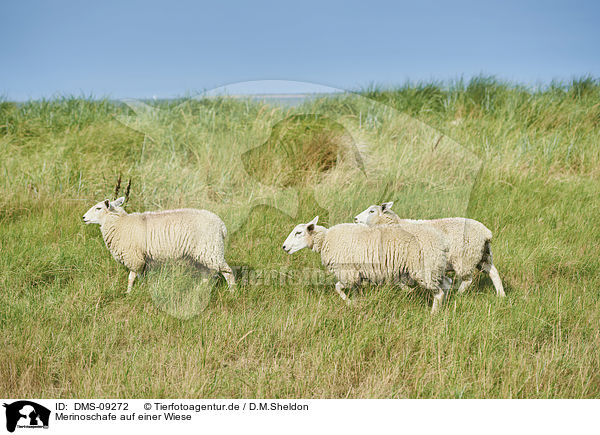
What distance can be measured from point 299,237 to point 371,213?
1.80 feet

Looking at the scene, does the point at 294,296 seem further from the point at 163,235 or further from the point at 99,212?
the point at 99,212

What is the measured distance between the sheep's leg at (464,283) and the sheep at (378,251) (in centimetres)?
26

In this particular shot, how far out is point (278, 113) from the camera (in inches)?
148

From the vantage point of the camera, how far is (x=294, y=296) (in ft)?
11.9

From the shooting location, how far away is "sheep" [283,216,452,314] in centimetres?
341

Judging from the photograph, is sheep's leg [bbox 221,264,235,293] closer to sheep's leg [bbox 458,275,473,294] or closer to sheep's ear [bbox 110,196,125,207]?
sheep's ear [bbox 110,196,125,207]

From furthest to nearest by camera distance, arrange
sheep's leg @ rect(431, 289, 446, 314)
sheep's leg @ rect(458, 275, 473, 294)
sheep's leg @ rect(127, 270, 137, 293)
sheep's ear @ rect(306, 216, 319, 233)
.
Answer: sheep's leg @ rect(127, 270, 137, 293) → sheep's leg @ rect(458, 275, 473, 294) → sheep's leg @ rect(431, 289, 446, 314) → sheep's ear @ rect(306, 216, 319, 233)

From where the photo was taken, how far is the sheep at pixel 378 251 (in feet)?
11.2

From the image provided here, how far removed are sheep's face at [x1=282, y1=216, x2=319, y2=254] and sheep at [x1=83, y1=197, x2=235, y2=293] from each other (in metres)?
0.52

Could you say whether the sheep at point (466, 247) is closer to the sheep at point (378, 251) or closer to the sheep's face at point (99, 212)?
the sheep at point (378, 251)

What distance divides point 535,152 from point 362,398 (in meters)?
4.84

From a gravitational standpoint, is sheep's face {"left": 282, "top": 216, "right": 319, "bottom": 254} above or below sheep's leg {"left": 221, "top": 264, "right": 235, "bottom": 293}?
above
